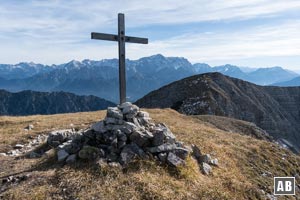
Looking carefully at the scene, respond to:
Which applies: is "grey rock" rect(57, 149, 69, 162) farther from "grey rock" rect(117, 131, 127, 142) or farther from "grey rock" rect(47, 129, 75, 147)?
"grey rock" rect(47, 129, 75, 147)

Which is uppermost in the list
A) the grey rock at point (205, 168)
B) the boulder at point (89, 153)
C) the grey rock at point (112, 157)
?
the boulder at point (89, 153)

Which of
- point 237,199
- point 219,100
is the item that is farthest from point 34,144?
point 219,100

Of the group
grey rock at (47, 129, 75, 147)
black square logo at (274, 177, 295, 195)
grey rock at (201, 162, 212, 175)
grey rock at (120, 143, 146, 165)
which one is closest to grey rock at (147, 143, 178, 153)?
grey rock at (120, 143, 146, 165)

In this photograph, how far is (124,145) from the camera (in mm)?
15258

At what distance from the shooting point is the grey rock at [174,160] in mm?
14755

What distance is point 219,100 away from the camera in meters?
107

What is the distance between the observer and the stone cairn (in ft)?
48.3

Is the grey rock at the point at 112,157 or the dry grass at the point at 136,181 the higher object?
the grey rock at the point at 112,157

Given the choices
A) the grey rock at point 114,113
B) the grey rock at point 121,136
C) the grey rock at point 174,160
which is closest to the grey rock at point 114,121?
the grey rock at point 114,113

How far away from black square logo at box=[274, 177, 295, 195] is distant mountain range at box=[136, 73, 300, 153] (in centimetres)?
6565

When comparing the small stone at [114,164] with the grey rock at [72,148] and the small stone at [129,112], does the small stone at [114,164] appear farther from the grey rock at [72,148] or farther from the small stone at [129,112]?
the small stone at [129,112]

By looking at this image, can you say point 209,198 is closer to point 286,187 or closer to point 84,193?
point 84,193

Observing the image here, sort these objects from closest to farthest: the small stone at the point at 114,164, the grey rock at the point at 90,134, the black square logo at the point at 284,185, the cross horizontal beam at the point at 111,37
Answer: the small stone at the point at 114,164 < the grey rock at the point at 90,134 < the cross horizontal beam at the point at 111,37 < the black square logo at the point at 284,185

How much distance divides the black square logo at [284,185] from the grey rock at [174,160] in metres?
5.09
